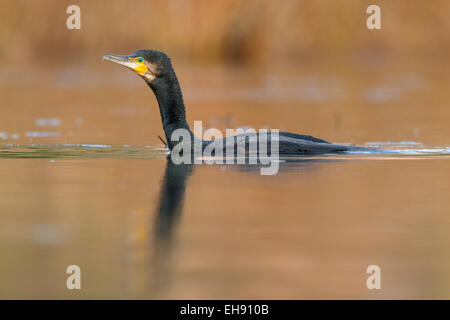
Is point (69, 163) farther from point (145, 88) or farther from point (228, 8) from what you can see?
point (228, 8)

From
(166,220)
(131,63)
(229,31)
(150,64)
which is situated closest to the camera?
(166,220)

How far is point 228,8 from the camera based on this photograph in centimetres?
3053

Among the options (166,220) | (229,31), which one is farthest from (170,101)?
(229,31)

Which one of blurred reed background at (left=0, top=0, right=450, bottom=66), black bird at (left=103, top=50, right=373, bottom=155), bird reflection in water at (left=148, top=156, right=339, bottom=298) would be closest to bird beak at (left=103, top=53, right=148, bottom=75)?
black bird at (left=103, top=50, right=373, bottom=155)

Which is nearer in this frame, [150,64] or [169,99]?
[150,64]

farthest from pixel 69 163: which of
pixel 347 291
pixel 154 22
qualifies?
pixel 154 22

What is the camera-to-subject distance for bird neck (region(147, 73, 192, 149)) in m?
9.80

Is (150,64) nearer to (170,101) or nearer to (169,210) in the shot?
(170,101)

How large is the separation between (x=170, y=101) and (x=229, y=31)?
69.3 ft

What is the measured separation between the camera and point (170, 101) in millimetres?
9852

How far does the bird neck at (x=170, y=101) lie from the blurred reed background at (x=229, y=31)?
19.6 meters

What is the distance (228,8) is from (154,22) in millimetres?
2599

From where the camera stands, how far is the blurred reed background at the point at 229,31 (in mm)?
29125

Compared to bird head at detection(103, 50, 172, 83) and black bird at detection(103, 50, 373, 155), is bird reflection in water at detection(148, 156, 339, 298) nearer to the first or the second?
black bird at detection(103, 50, 373, 155)
